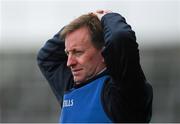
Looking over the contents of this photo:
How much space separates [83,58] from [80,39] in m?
0.08

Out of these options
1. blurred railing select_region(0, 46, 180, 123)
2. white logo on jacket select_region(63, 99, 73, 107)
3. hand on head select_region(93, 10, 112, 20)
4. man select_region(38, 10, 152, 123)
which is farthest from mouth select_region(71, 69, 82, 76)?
blurred railing select_region(0, 46, 180, 123)

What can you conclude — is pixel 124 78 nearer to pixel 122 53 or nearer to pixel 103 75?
pixel 122 53

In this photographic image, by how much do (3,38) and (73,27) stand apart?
9023mm

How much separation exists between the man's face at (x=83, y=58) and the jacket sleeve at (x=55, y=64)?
11.6 inches

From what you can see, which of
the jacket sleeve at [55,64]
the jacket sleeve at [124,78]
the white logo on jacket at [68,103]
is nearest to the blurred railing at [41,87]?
the jacket sleeve at [55,64]

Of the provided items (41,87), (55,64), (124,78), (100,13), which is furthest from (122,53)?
(41,87)

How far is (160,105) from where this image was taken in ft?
35.8

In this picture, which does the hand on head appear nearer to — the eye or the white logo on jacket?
the eye

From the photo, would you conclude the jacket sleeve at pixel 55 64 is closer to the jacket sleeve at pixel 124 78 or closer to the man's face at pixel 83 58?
the man's face at pixel 83 58

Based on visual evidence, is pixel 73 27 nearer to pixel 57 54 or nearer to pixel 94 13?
pixel 94 13

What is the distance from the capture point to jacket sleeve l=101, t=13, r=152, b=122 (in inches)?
129

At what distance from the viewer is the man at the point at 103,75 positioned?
330 centimetres

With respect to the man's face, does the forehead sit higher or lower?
higher

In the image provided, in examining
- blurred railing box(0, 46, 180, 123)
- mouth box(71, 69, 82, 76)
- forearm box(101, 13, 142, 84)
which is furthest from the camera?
blurred railing box(0, 46, 180, 123)
